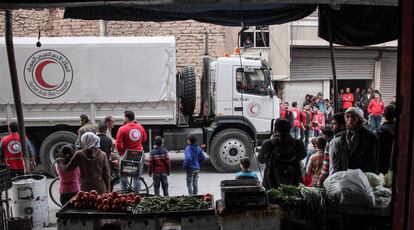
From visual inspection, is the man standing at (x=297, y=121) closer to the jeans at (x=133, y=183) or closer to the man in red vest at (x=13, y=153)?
the jeans at (x=133, y=183)

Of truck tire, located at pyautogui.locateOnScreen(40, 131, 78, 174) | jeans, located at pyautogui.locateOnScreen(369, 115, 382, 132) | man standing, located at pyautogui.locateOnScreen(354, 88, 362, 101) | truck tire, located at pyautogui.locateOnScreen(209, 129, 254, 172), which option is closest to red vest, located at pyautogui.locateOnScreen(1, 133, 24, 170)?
truck tire, located at pyautogui.locateOnScreen(40, 131, 78, 174)

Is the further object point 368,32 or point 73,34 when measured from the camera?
point 73,34

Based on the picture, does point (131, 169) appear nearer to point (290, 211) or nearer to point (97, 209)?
point (97, 209)

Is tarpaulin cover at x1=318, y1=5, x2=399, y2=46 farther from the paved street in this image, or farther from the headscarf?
the paved street

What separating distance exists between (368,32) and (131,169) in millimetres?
4896

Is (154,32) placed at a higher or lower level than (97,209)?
higher

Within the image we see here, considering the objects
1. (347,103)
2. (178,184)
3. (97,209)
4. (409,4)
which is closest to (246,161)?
(97,209)

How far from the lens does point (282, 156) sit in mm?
5500

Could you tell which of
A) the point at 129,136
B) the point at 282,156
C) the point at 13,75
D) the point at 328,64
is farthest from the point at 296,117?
the point at 13,75

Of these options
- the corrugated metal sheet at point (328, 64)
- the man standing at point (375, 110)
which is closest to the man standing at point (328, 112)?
the man standing at point (375, 110)

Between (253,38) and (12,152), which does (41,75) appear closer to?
(12,152)

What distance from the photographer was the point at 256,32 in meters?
17.9

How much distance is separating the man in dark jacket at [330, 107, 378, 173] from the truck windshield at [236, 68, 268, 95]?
6.26 metres

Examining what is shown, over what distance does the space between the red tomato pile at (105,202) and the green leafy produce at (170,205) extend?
0.47 ft
